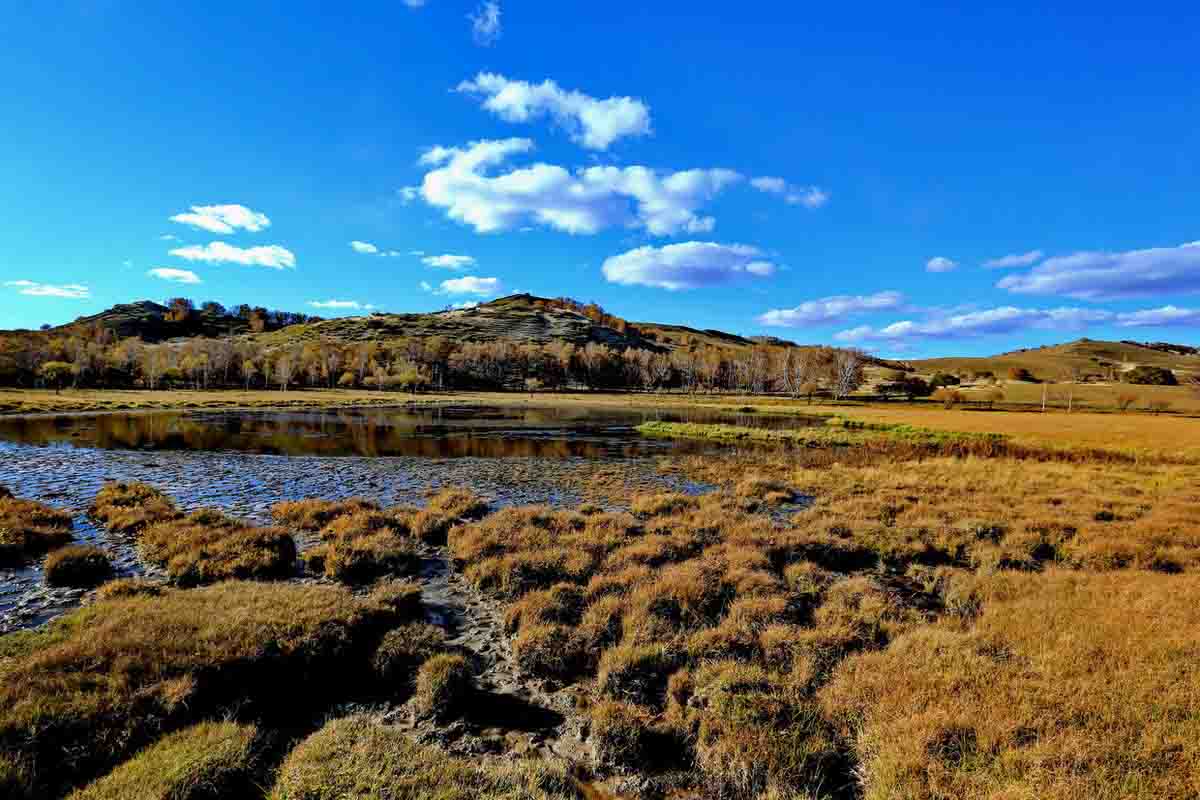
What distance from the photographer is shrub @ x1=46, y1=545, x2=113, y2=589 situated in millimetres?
11570

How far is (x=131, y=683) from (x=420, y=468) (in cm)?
2422

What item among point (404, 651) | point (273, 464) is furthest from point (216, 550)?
point (273, 464)

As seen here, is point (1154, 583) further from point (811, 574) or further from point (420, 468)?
point (420, 468)

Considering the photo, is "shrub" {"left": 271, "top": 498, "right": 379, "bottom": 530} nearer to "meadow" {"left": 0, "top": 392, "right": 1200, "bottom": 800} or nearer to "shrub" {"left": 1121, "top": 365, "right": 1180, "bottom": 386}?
"meadow" {"left": 0, "top": 392, "right": 1200, "bottom": 800}

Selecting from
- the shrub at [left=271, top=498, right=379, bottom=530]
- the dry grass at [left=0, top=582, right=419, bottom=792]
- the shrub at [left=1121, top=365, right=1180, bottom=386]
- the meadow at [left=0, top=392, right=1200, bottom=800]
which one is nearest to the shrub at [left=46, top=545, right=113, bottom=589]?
the meadow at [left=0, top=392, right=1200, bottom=800]

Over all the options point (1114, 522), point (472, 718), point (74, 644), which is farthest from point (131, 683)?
point (1114, 522)

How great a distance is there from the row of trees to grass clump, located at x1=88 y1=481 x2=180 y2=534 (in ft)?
425

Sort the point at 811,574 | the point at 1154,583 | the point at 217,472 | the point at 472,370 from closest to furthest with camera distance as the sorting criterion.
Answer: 1. the point at 1154,583
2. the point at 811,574
3. the point at 217,472
4. the point at 472,370

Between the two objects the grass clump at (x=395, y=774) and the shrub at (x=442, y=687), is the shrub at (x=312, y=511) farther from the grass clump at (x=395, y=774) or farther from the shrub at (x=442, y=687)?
the grass clump at (x=395, y=774)

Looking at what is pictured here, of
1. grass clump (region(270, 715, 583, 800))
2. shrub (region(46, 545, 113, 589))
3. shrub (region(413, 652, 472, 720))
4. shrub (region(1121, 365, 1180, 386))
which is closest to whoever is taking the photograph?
grass clump (region(270, 715, 583, 800))

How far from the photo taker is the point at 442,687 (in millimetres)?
7480

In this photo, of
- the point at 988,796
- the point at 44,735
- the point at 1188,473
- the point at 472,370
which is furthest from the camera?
the point at 472,370

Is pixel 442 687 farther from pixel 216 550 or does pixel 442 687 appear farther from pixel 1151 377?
pixel 1151 377

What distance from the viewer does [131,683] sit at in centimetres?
691
